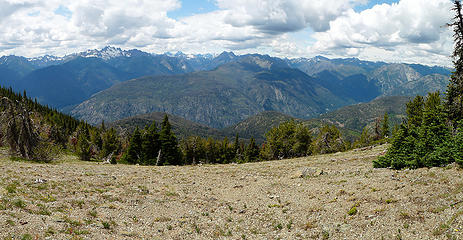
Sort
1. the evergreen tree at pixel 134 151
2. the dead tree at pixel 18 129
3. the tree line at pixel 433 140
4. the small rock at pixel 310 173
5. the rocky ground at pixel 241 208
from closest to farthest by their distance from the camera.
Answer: the rocky ground at pixel 241 208 → the tree line at pixel 433 140 → the small rock at pixel 310 173 → the dead tree at pixel 18 129 → the evergreen tree at pixel 134 151

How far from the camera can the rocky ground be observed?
13.6m

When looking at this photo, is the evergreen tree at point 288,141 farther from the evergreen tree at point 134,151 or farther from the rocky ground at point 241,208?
the rocky ground at point 241,208

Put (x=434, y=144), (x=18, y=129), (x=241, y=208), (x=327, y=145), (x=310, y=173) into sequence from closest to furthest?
(x=241, y=208) → (x=434, y=144) → (x=310, y=173) → (x=18, y=129) → (x=327, y=145)

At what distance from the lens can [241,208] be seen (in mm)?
20734

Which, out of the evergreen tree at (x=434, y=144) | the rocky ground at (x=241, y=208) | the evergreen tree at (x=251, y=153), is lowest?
the evergreen tree at (x=251, y=153)

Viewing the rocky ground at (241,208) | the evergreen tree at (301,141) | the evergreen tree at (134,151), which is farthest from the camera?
the evergreen tree at (301,141)

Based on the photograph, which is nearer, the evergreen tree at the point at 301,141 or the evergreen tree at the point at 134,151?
the evergreen tree at the point at 134,151

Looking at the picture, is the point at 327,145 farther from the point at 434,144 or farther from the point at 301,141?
the point at 434,144

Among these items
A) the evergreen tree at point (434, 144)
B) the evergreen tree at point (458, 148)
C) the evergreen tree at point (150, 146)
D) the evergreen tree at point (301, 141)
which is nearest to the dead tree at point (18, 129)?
the evergreen tree at point (150, 146)

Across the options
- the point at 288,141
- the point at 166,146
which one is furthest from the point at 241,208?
the point at 288,141

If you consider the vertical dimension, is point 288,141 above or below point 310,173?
below

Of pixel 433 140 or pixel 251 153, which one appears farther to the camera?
pixel 251 153

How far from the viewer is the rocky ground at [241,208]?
44.5 ft

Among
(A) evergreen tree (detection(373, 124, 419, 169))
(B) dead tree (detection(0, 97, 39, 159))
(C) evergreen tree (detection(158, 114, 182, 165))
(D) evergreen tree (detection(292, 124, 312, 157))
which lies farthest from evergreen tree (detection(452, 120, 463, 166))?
(D) evergreen tree (detection(292, 124, 312, 157))
